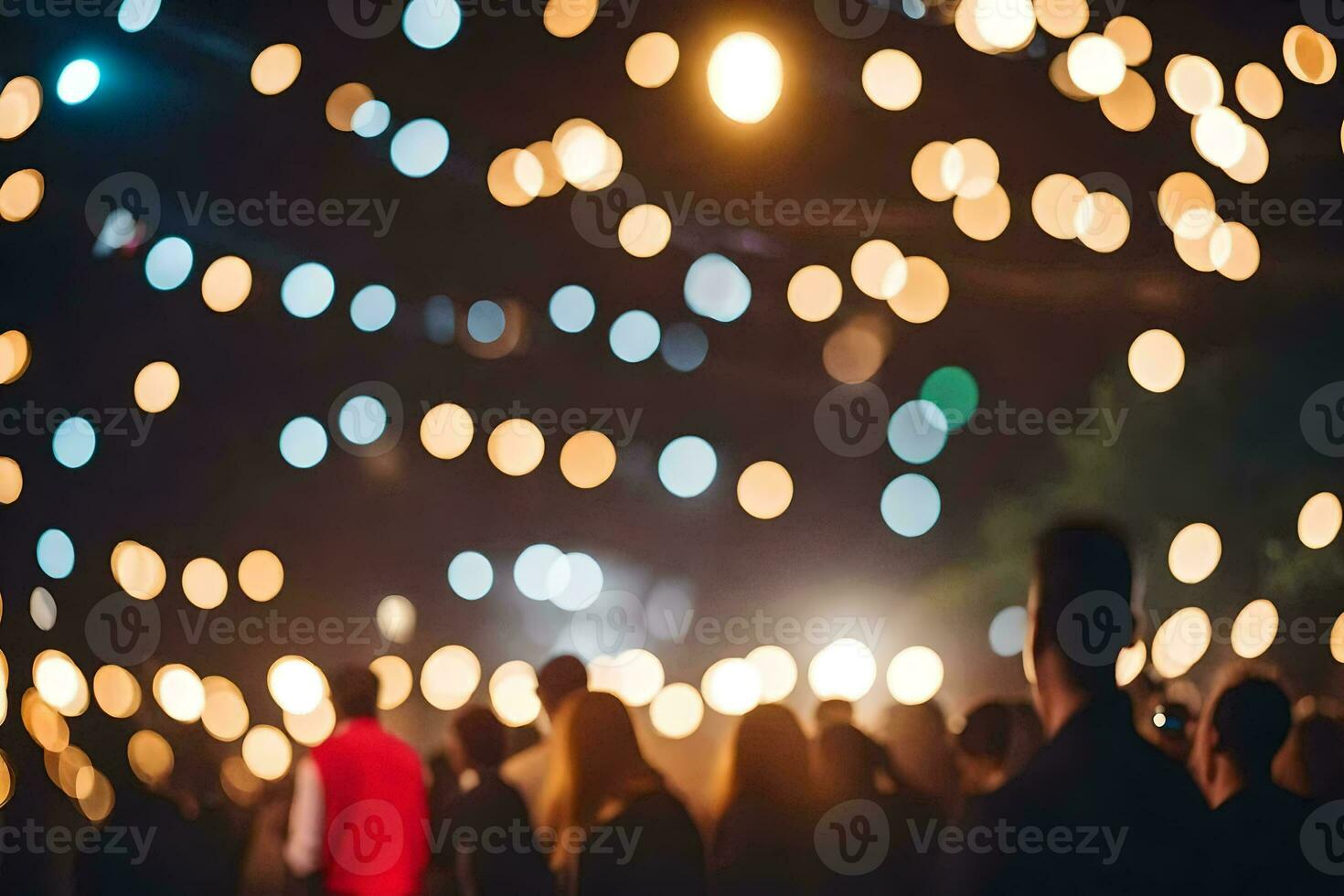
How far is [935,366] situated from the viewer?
213 cm

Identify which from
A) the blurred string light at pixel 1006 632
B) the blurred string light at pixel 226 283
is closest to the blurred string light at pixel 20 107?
the blurred string light at pixel 226 283

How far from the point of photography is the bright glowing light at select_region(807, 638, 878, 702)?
2094mm

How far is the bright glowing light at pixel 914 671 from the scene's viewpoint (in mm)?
2119

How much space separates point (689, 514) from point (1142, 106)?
1365 mm

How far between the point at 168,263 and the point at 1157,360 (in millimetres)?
2156

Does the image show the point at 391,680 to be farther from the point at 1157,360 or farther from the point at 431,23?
the point at 1157,360


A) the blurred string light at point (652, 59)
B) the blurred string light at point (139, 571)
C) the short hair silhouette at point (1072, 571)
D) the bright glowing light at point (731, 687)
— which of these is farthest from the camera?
the blurred string light at point (139, 571)

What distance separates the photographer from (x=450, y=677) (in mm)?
2146

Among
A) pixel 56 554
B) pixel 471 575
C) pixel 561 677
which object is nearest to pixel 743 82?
pixel 471 575

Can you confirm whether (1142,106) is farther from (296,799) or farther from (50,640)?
(50,640)

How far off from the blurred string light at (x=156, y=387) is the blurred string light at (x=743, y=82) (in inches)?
51.6

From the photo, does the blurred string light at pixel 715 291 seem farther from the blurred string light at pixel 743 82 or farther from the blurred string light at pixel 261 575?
the blurred string light at pixel 261 575

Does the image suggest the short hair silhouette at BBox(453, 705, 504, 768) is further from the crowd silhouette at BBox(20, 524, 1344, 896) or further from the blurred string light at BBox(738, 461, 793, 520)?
the blurred string light at BBox(738, 461, 793, 520)

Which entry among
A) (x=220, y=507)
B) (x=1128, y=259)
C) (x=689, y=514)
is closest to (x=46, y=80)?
(x=220, y=507)
